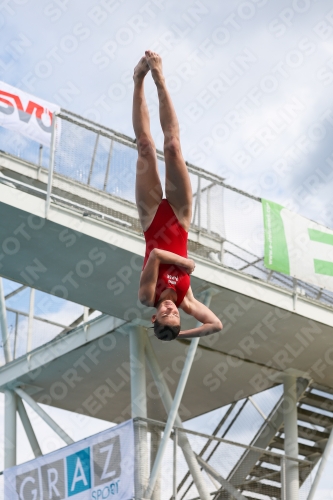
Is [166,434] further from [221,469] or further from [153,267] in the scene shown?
[153,267]

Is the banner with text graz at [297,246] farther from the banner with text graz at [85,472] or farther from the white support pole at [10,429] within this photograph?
the white support pole at [10,429]

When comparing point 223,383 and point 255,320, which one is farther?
point 223,383

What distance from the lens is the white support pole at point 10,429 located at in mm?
19828

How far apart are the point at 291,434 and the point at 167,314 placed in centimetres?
1160

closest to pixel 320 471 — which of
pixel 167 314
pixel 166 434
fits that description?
pixel 166 434

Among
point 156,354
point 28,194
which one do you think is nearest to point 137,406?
point 156,354

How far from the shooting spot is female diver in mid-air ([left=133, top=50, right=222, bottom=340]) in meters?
9.80

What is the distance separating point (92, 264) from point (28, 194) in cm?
207

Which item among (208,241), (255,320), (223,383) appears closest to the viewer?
(208,241)

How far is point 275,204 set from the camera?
17359 millimetres

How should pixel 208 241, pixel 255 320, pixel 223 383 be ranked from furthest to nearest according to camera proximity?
1. pixel 223 383
2. pixel 255 320
3. pixel 208 241

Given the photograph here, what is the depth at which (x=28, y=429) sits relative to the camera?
20.2m

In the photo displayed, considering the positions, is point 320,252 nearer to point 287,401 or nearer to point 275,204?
point 275,204

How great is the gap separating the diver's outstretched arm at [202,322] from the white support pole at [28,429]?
35.1 ft
